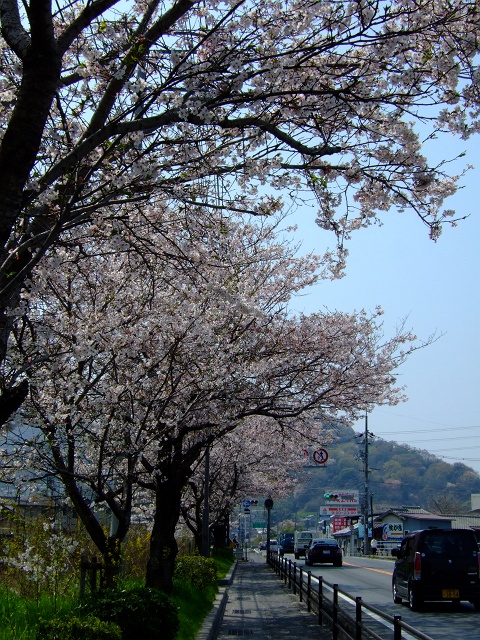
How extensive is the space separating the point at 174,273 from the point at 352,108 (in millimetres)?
3984

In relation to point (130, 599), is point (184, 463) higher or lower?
higher

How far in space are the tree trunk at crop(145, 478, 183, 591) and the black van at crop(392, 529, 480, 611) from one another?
5040 millimetres

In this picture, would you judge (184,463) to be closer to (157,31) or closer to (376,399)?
(376,399)

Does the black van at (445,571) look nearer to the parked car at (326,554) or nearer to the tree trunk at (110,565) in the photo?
the tree trunk at (110,565)

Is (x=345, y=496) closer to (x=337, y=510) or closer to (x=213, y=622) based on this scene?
(x=337, y=510)

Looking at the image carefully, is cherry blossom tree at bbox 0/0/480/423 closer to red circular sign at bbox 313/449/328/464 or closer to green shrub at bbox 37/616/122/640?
green shrub at bbox 37/616/122/640

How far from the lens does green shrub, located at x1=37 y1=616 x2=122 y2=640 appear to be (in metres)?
6.30

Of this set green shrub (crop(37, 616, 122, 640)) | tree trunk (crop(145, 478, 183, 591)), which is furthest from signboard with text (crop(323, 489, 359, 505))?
green shrub (crop(37, 616, 122, 640))

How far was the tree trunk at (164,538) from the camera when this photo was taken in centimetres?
1339

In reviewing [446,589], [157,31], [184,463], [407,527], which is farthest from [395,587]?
[407,527]

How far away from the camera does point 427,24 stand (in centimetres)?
609

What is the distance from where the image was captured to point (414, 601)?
15.1m

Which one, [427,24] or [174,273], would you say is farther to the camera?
[174,273]

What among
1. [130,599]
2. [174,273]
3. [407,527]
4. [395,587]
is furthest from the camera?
[407,527]
